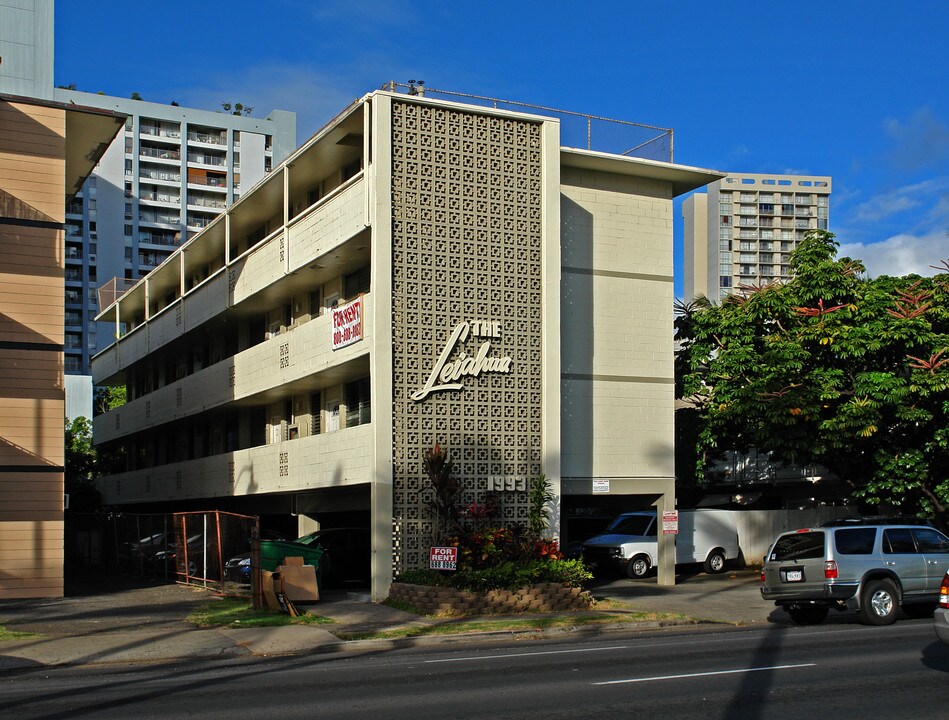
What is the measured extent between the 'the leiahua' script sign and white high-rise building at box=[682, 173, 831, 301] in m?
110

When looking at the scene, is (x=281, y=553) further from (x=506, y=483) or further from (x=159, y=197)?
(x=159, y=197)

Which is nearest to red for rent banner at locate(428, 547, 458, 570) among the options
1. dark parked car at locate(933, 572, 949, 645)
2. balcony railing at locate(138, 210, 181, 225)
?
dark parked car at locate(933, 572, 949, 645)

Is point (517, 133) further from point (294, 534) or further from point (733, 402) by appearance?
point (294, 534)

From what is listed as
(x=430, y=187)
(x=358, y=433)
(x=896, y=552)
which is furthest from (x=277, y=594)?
A: (x=896, y=552)

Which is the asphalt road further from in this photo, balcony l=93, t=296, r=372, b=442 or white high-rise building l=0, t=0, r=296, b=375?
white high-rise building l=0, t=0, r=296, b=375

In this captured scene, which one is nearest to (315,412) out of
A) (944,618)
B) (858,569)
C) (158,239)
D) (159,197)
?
(858,569)

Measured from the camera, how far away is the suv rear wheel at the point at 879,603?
1859 centimetres

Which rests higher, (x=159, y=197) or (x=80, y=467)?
(x=159, y=197)

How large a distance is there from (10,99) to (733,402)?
1925cm

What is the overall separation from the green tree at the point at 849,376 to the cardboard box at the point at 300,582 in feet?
41.5

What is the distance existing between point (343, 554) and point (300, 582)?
202 inches

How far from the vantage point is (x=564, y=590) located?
22703 millimetres

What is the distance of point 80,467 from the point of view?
56.7 m

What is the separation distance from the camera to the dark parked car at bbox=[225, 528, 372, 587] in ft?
90.5
